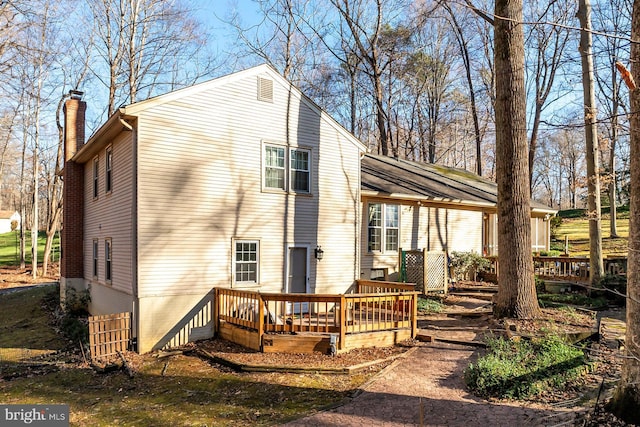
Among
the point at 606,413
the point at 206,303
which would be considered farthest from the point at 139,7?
the point at 606,413

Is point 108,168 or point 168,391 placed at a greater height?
point 108,168

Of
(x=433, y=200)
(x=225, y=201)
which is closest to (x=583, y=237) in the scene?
(x=433, y=200)

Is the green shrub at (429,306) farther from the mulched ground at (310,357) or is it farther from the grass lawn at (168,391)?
the grass lawn at (168,391)

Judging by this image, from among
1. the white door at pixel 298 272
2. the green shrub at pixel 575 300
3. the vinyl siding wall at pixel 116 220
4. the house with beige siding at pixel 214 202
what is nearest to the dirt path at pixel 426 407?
the white door at pixel 298 272

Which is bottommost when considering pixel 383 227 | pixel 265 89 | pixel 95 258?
pixel 95 258

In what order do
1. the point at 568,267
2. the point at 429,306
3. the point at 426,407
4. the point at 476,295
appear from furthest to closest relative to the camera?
the point at 568,267 < the point at 476,295 < the point at 429,306 < the point at 426,407

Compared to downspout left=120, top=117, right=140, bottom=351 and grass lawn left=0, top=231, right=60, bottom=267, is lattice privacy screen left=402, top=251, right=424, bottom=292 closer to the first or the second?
downspout left=120, top=117, right=140, bottom=351

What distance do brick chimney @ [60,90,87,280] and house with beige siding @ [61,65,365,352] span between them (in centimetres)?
190

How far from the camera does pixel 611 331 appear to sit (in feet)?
32.8

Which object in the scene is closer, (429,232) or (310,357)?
(310,357)

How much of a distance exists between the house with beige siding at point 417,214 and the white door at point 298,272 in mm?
3020

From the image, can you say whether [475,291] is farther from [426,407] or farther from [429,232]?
[426,407]

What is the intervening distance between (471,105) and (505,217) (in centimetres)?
2543

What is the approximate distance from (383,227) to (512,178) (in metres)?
5.97
